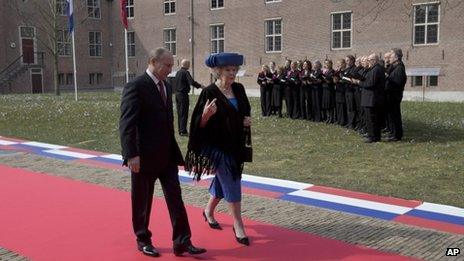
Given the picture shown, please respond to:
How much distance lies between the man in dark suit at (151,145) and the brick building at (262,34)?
17155mm

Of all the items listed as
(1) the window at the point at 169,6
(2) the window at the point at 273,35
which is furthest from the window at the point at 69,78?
(2) the window at the point at 273,35

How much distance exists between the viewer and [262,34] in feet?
111

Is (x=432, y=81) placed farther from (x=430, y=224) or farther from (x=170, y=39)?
(x=430, y=224)

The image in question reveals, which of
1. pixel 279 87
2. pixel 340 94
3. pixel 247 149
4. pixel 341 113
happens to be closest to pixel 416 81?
pixel 279 87

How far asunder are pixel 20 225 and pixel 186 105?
736 cm

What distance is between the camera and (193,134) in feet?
16.9

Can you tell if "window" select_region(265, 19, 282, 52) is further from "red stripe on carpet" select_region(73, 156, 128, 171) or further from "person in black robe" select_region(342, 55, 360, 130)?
"red stripe on carpet" select_region(73, 156, 128, 171)

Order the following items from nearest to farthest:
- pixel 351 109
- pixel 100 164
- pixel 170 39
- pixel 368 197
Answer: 1. pixel 368 197
2. pixel 100 164
3. pixel 351 109
4. pixel 170 39

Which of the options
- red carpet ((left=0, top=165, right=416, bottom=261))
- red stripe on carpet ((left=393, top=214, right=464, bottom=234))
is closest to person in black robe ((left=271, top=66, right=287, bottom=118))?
red carpet ((left=0, top=165, right=416, bottom=261))

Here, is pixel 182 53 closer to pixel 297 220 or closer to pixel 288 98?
pixel 288 98

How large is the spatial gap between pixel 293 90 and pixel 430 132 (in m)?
4.59

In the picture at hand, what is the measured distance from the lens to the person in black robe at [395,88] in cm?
1134

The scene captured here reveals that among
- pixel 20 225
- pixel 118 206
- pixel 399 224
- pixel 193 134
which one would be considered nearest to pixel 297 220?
pixel 399 224

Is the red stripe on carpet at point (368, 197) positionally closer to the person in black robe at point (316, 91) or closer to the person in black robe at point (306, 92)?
the person in black robe at point (316, 91)
